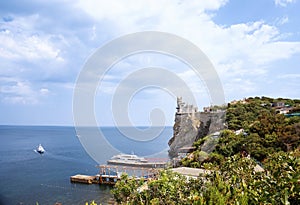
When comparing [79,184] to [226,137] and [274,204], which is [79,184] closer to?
[226,137]

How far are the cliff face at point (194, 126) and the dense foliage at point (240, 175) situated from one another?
162cm

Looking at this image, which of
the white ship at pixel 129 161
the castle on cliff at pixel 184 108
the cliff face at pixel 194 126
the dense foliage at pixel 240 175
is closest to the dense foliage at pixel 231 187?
the dense foliage at pixel 240 175

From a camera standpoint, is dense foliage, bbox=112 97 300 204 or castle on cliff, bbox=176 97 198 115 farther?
castle on cliff, bbox=176 97 198 115

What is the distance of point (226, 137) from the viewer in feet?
80.9

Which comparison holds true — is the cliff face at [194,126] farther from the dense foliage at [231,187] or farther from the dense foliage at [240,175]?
the dense foliage at [231,187]

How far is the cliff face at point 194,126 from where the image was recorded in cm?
3212

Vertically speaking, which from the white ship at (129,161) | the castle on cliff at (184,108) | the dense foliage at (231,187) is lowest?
the white ship at (129,161)

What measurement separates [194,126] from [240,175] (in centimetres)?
2217

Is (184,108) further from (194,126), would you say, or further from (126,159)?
(126,159)

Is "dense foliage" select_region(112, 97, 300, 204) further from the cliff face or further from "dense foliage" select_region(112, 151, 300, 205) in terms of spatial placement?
the cliff face

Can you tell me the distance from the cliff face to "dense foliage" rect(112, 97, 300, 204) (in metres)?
1.62

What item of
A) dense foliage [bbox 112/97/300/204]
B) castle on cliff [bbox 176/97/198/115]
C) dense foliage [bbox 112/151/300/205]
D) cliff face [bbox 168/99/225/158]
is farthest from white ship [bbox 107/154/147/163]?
dense foliage [bbox 112/151/300/205]

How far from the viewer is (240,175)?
1038 centimetres

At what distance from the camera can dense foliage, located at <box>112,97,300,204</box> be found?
4.81m
